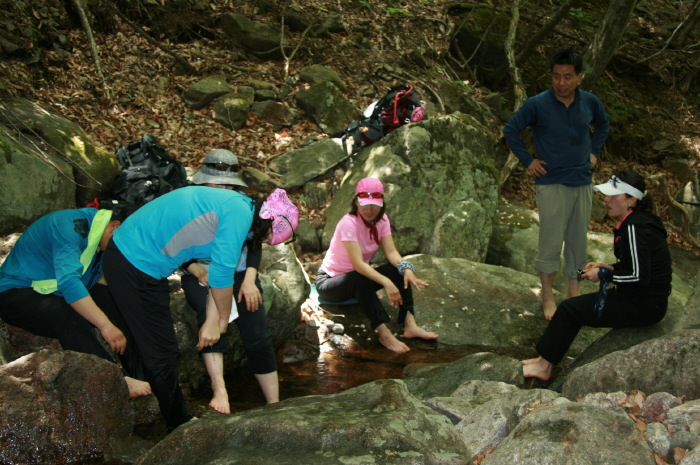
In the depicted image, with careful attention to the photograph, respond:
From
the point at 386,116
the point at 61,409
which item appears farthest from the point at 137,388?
the point at 386,116

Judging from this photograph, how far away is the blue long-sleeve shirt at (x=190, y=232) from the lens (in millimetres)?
3291

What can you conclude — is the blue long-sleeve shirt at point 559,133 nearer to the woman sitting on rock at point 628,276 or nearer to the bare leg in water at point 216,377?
the woman sitting on rock at point 628,276

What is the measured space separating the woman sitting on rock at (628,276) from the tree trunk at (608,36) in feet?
16.8

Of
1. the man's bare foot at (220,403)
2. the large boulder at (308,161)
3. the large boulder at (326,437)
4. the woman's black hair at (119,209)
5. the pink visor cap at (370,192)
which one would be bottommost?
the man's bare foot at (220,403)

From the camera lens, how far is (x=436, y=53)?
1195 cm

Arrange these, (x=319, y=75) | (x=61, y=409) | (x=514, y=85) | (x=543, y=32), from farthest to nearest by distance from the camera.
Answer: (x=543, y=32), (x=514, y=85), (x=319, y=75), (x=61, y=409)

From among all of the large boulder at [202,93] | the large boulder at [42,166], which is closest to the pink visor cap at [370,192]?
the large boulder at [42,166]

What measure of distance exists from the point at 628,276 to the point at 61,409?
3.72 metres

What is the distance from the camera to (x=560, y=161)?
5480 mm

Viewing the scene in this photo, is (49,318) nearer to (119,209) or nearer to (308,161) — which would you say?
(119,209)

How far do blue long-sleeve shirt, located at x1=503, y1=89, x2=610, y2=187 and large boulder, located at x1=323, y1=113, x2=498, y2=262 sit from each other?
181cm

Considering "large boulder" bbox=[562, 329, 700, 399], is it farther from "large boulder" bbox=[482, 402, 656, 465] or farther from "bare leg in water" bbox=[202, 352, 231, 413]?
"bare leg in water" bbox=[202, 352, 231, 413]

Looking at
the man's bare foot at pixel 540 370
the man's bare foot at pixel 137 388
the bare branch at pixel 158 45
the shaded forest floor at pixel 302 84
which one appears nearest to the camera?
the man's bare foot at pixel 137 388

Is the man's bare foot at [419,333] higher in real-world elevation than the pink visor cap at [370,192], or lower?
lower
